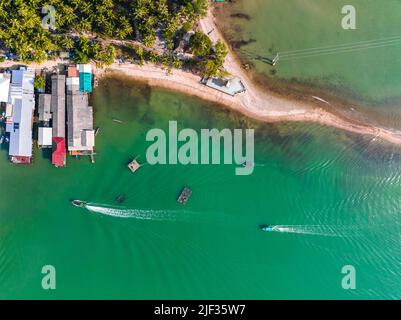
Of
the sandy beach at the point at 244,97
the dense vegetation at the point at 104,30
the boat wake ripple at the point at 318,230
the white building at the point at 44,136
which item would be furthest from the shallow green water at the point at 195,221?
the dense vegetation at the point at 104,30

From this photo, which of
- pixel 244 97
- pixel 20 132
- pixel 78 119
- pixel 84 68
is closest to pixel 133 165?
pixel 78 119

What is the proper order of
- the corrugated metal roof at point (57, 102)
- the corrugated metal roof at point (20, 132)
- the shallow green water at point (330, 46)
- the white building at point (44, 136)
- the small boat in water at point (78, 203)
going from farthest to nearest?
the shallow green water at point (330, 46), the small boat in water at point (78, 203), the corrugated metal roof at point (57, 102), the white building at point (44, 136), the corrugated metal roof at point (20, 132)

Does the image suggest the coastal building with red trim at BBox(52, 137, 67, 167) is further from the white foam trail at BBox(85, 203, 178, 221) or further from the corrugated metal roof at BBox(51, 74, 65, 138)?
the white foam trail at BBox(85, 203, 178, 221)

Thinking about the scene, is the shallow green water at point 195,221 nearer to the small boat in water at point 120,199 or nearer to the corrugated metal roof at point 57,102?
the small boat in water at point 120,199

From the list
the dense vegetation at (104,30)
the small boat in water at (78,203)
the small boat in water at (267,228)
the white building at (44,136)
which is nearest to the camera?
the dense vegetation at (104,30)

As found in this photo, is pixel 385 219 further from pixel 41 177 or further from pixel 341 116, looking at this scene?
pixel 41 177

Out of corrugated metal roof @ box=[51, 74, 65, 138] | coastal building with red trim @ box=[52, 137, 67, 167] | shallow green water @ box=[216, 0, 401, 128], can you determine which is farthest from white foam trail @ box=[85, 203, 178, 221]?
shallow green water @ box=[216, 0, 401, 128]

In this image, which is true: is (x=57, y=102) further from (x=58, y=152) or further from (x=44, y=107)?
(x=58, y=152)
